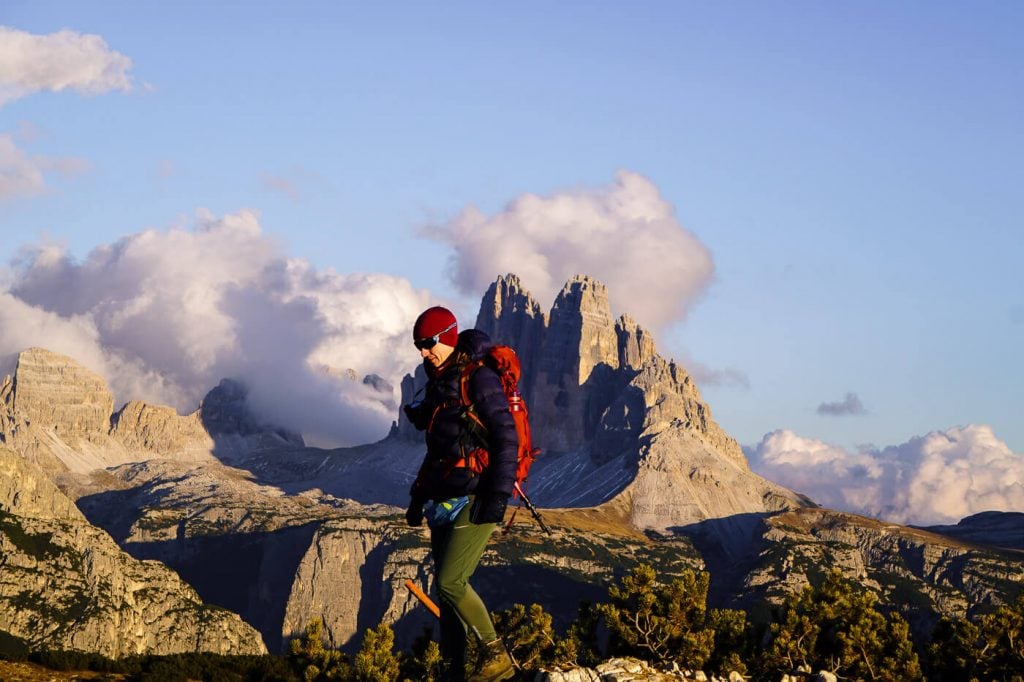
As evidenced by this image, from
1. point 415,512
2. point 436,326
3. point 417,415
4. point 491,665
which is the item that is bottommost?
point 491,665

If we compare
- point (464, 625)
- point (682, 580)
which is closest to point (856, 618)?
point (682, 580)

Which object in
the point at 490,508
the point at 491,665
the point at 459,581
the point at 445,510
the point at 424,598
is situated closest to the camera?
the point at 490,508

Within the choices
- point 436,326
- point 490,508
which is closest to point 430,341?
point 436,326

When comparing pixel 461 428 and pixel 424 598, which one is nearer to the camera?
pixel 461 428

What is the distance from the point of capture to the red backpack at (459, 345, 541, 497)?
28.1m

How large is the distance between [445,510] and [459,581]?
160cm

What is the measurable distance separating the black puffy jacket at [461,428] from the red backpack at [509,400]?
0.45ft

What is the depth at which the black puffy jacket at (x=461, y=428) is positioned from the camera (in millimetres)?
27172

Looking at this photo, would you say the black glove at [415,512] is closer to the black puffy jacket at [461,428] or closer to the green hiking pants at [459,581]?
the black puffy jacket at [461,428]

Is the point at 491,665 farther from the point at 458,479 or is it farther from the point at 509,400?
the point at 509,400

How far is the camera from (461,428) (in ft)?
92.4

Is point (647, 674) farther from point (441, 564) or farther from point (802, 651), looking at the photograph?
point (802, 651)

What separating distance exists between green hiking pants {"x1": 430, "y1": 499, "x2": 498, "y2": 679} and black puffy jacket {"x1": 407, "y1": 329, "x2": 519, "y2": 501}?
0.73m

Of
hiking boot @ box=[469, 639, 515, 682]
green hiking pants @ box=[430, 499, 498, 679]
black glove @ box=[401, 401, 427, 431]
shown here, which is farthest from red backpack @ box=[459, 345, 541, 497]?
hiking boot @ box=[469, 639, 515, 682]
